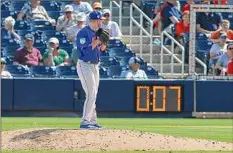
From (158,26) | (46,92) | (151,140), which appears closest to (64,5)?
(158,26)

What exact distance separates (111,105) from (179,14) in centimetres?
431

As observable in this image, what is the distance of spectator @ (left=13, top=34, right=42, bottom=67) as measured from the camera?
18609 mm

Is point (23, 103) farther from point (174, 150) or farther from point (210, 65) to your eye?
point (174, 150)

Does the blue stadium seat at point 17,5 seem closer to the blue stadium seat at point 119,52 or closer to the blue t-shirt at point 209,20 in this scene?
the blue stadium seat at point 119,52

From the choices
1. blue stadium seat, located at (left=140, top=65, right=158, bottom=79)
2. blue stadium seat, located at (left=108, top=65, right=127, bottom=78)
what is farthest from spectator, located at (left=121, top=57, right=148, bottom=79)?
blue stadium seat, located at (left=140, top=65, right=158, bottom=79)

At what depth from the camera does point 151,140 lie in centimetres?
1080

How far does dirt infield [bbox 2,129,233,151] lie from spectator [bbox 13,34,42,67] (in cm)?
752

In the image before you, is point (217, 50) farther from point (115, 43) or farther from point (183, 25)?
point (115, 43)

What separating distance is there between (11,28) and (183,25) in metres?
4.57

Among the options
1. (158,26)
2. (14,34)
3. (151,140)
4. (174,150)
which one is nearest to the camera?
(174,150)

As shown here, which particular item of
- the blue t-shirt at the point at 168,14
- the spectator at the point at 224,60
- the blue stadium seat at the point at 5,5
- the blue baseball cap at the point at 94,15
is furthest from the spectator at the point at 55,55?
the blue baseball cap at the point at 94,15

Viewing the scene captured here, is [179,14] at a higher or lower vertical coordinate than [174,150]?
higher

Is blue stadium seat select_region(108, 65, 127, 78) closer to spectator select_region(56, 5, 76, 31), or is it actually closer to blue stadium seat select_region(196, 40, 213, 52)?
spectator select_region(56, 5, 76, 31)

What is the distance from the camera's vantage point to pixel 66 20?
2025 centimetres
